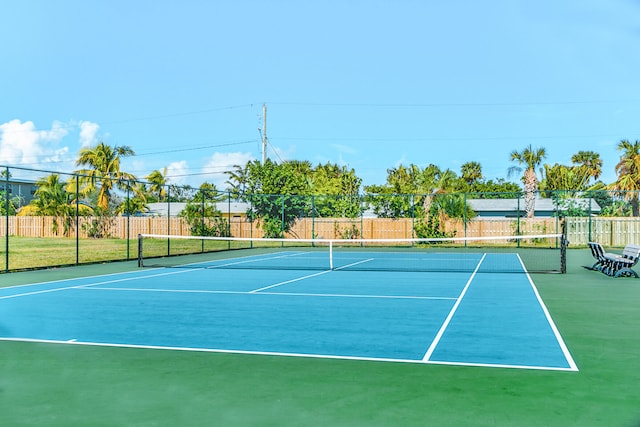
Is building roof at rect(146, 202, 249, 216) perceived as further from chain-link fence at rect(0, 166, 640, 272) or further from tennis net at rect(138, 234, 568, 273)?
tennis net at rect(138, 234, 568, 273)

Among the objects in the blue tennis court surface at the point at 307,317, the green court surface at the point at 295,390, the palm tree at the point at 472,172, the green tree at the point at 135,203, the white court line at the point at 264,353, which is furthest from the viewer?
the palm tree at the point at 472,172

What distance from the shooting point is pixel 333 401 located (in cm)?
543

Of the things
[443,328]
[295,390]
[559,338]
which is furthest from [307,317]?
[295,390]

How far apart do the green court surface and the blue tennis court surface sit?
0.48 metres

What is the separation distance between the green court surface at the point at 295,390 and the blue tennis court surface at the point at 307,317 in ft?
1.56

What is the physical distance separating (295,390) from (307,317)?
4.08 meters

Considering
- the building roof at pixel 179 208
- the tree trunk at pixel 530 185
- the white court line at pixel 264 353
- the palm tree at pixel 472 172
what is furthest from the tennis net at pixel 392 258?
→ the palm tree at pixel 472 172

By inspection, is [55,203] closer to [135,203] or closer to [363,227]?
Result: [135,203]

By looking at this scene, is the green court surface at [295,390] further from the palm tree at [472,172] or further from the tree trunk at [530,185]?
the palm tree at [472,172]

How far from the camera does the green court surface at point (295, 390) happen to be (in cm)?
499

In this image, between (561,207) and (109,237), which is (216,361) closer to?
(561,207)

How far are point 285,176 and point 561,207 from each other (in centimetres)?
1612

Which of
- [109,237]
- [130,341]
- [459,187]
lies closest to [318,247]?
[109,237]

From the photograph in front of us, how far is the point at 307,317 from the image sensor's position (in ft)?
32.3
